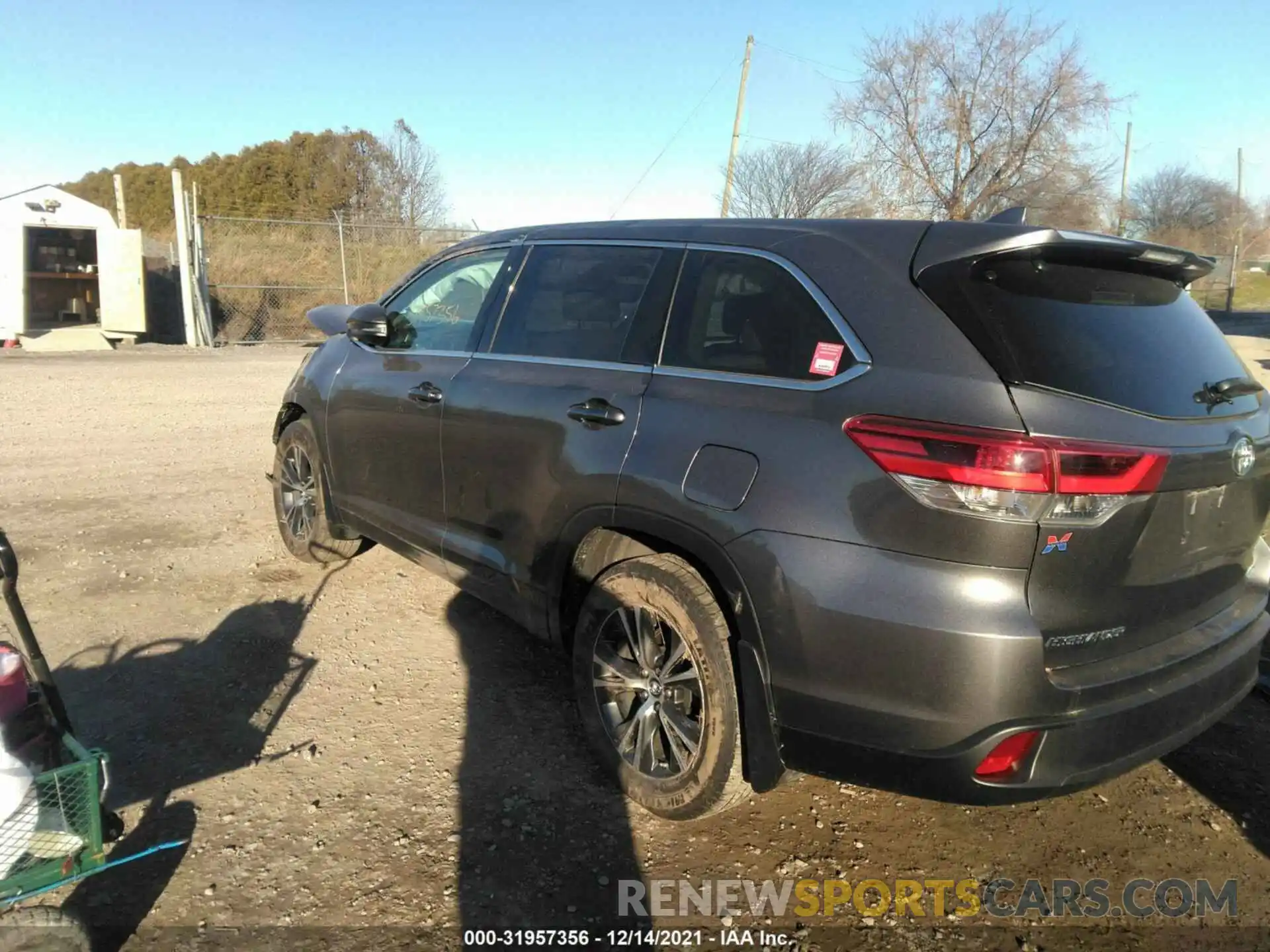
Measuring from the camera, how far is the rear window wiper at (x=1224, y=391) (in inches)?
97.8

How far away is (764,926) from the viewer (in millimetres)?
2502

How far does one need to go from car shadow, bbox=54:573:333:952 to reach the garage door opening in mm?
14462

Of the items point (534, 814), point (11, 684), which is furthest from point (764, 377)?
point (11, 684)

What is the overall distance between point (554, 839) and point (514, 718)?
30.7 inches

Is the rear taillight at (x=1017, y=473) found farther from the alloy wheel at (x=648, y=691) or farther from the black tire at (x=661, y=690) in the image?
the alloy wheel at (x=648, y=691)

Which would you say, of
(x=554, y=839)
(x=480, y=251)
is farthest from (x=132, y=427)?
(x=554, y=839)

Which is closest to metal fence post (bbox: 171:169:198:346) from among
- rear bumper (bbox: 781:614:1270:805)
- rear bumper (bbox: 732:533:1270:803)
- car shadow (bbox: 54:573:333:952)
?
car shadow (bbox: 54:573:333:952)

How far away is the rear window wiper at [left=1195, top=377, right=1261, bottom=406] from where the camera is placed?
2.48 metres

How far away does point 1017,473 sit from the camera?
2.10 metres

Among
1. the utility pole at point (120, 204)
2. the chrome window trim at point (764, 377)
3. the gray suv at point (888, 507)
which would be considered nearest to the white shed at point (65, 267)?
the utility pole at point (120, 204)

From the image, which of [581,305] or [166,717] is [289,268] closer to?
[166,717]

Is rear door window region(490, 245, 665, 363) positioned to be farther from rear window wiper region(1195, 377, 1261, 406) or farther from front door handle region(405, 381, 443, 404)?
rear window wiper region(1195, 377, 1261, 406)

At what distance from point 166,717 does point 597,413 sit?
204 centimetres

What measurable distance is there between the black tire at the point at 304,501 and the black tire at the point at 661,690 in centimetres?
223
